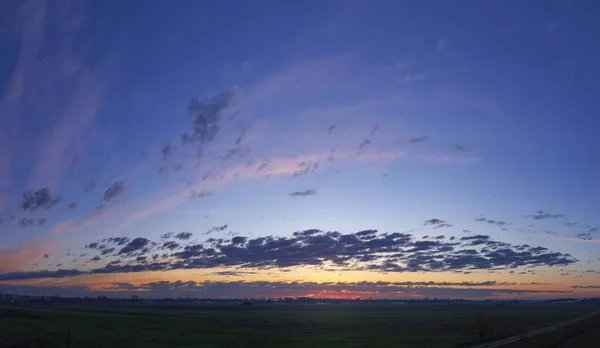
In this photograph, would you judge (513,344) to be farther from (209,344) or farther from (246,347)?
(209,344)

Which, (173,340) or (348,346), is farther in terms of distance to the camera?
(173,340)

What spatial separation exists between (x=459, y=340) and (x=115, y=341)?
64434mm

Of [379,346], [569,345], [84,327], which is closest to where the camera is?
[569,345]

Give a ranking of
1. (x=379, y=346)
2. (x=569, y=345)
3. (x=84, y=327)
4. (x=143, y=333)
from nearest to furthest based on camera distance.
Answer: (x=569, y=345) → (x=379, y=346) → (x=143, y=333) → (x=84, y=327)

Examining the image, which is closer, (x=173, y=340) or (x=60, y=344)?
(x=60, y=344)

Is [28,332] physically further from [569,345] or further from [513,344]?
[569,345]

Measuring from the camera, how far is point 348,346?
287 feet

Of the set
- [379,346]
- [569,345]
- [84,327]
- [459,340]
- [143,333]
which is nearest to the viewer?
[569,345]

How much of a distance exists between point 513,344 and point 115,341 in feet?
228

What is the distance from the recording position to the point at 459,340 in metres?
96.0

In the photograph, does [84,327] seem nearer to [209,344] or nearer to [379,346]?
[209,344]

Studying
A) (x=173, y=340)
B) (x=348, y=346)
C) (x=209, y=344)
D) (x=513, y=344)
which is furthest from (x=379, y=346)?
(x=173, y=340)

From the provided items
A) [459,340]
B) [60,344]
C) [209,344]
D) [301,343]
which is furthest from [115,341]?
[459,340]

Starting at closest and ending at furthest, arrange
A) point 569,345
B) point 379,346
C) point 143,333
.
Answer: point 569,345 → point 379,346 → point 143,333
